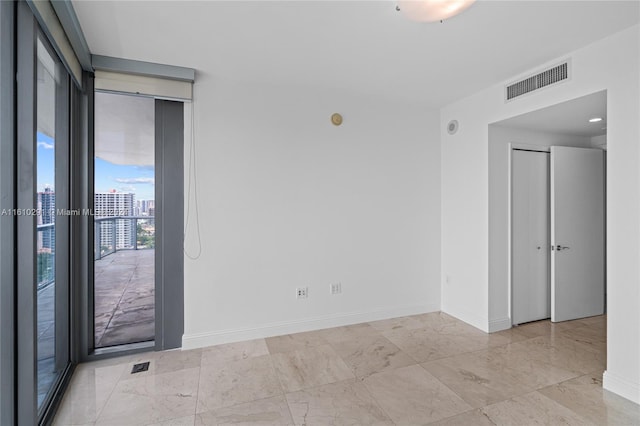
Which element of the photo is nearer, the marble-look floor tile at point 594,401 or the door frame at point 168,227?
the marble-look floor tile at point 594,401

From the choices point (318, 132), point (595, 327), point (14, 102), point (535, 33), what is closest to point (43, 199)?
point (14, 102)

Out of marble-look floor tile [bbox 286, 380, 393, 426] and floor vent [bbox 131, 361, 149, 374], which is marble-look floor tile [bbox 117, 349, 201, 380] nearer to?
floor vent [bbox 131, 361, 149, 374]

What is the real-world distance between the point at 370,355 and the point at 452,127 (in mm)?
2638

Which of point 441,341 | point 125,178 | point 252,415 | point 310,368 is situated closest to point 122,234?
point 125,178

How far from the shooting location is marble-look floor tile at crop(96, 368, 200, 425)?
1.90 metres

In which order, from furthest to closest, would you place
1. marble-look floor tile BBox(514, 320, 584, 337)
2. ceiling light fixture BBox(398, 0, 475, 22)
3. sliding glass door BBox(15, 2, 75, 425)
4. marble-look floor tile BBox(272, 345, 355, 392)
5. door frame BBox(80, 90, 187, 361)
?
1. marble-look floor tile BBox(514, 320, 584, 337)
2. door frame BBox(80, 90, 187, 361)
3. marble-look floor tile BBox(272, 345, 355, 392)
4. ceiling light fixture BBox(398, 0, 475, 22)
5. sliding glass door BBox(15, 2, 75, 425)

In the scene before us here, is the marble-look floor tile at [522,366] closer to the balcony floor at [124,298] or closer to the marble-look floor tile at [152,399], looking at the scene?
the marble-look floor tile at [152,399]

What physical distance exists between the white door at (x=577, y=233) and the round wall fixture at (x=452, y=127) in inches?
39.3

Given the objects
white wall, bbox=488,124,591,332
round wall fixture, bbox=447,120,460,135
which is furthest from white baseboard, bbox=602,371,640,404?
round wall fixture, bbox=447,120,460,135

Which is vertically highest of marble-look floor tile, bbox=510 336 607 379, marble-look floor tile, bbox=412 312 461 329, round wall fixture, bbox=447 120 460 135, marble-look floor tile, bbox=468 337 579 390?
round wall fixture, bbox=447 120 460 135

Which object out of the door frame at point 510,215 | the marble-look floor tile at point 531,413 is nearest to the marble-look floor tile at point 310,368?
the marble-look floor tile at point 531,413

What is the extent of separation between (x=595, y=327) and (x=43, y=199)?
4.94 m

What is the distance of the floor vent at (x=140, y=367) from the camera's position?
2424 millimetres

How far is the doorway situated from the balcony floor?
11.9ft
